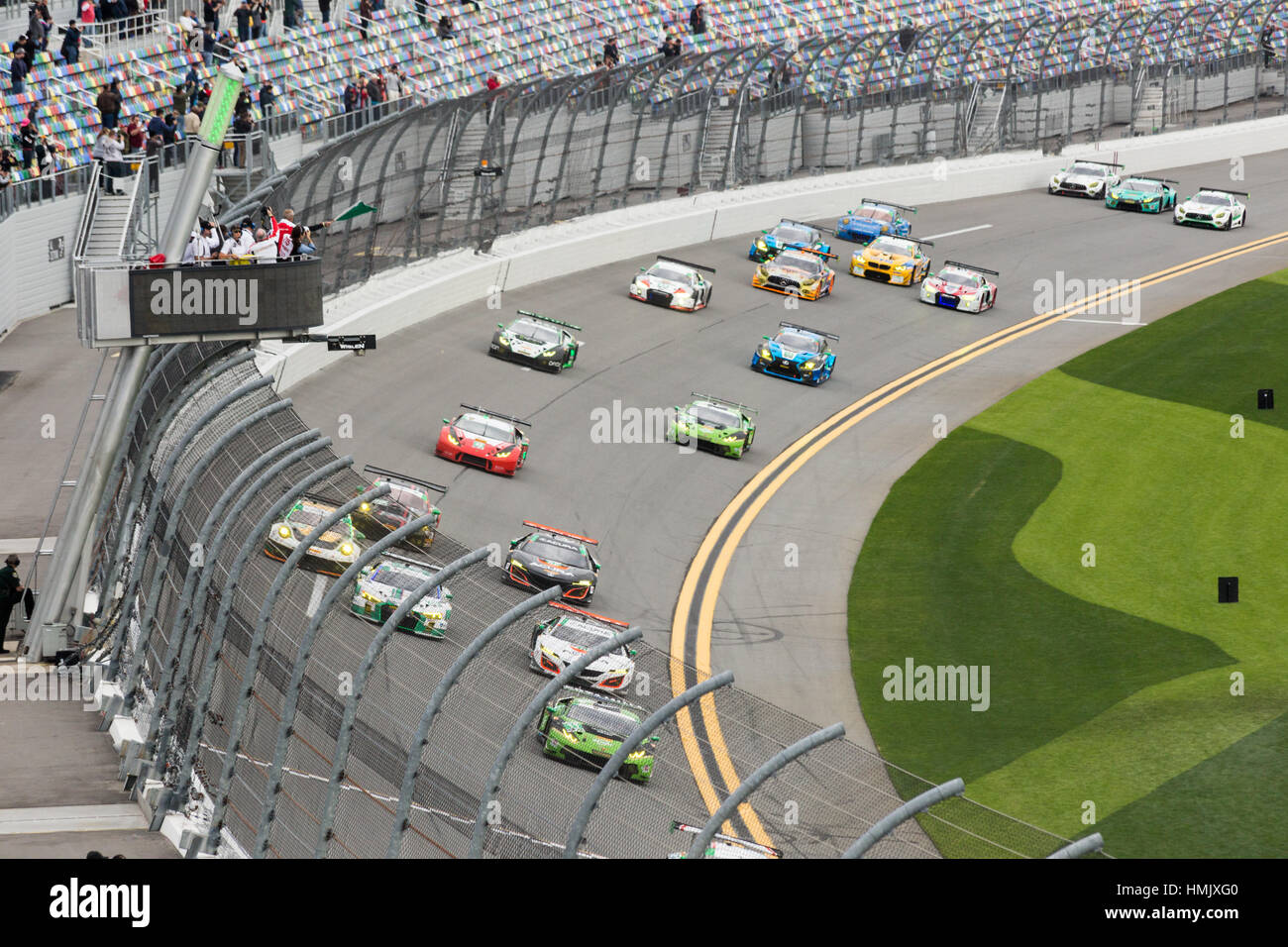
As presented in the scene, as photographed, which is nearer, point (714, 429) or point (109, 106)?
point (714, 429)

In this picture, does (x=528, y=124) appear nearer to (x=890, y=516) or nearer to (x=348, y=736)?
(x=890, y=516)

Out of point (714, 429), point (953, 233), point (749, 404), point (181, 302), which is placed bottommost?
point (749, 404)

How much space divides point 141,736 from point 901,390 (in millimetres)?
23744

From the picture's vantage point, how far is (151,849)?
45.6ft

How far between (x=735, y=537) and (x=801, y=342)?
28.8 feet

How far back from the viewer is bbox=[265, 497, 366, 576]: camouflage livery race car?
12.3 metres

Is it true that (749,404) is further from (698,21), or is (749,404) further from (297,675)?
(297,675)

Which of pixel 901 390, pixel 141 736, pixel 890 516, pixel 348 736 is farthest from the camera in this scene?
pixel 901 390

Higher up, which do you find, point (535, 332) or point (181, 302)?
point (181, 302)

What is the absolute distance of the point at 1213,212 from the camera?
50.5m

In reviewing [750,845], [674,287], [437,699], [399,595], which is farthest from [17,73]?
[750,845]

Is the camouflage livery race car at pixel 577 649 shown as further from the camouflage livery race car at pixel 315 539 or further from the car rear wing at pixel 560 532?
the car rear wing at pixel 560 532

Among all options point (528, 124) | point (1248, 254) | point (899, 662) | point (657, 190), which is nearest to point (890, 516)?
point (899, 662)
